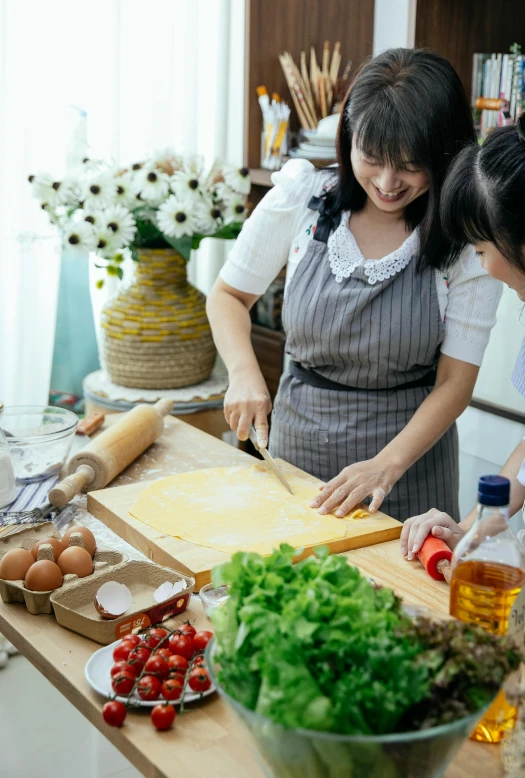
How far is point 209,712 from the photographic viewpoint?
1.00 meters

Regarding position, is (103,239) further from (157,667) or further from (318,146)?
(157,667)

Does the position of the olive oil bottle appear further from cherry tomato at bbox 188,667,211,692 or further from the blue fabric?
the blue fabric

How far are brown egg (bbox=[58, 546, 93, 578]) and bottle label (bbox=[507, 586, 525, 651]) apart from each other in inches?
22.9

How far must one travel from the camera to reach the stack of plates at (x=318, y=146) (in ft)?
9.04

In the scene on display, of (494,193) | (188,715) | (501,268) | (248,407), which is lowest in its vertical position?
(188,715)

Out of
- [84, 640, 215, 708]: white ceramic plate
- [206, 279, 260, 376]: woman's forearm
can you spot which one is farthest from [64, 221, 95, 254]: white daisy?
[84, 640, 215, 708]: white ceramic plate

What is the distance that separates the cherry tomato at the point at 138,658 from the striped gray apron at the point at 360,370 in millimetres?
843

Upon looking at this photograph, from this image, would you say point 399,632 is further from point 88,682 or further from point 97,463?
point 97,463

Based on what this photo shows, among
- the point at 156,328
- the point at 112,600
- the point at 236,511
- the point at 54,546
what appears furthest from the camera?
the point at 156,328

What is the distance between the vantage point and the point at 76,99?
3086 mm

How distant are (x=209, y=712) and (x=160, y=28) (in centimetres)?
271

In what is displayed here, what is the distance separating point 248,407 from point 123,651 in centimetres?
73

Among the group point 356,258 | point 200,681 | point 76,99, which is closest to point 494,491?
point 200,681

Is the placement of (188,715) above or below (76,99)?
below
